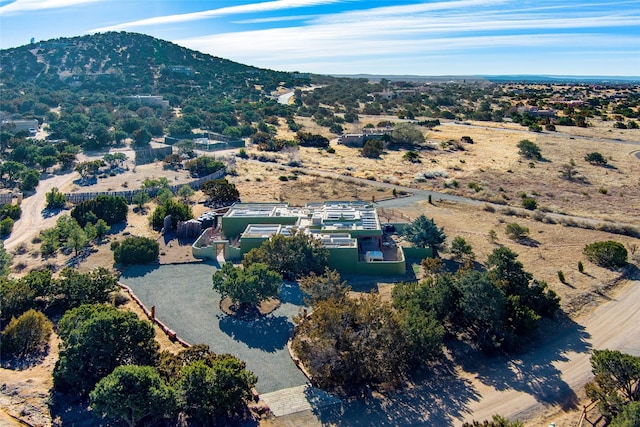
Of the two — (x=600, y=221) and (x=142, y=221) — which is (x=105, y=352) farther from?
(x=600, y=221)

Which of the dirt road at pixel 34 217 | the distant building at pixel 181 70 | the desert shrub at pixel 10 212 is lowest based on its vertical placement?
the dirt road at pixel 34 217

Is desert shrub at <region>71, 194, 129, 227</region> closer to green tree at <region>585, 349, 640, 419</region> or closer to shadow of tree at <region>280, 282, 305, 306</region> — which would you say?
shadow of tree at <region>280, 282, 305, 306</region>

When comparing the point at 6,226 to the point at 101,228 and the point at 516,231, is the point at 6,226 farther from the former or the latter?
the point at 516,231

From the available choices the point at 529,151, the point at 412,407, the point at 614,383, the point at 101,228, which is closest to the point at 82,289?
the point at 101,228

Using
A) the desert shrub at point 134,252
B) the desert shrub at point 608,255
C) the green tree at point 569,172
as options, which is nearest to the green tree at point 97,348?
the desert shrub at point 134,252

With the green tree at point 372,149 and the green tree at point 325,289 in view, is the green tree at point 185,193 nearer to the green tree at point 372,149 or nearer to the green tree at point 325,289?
the green tree at point 325,289

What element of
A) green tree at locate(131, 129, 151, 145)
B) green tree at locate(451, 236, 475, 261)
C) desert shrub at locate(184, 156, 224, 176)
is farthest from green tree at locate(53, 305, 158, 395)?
green tree at locate(131, 129, 151, 145)
